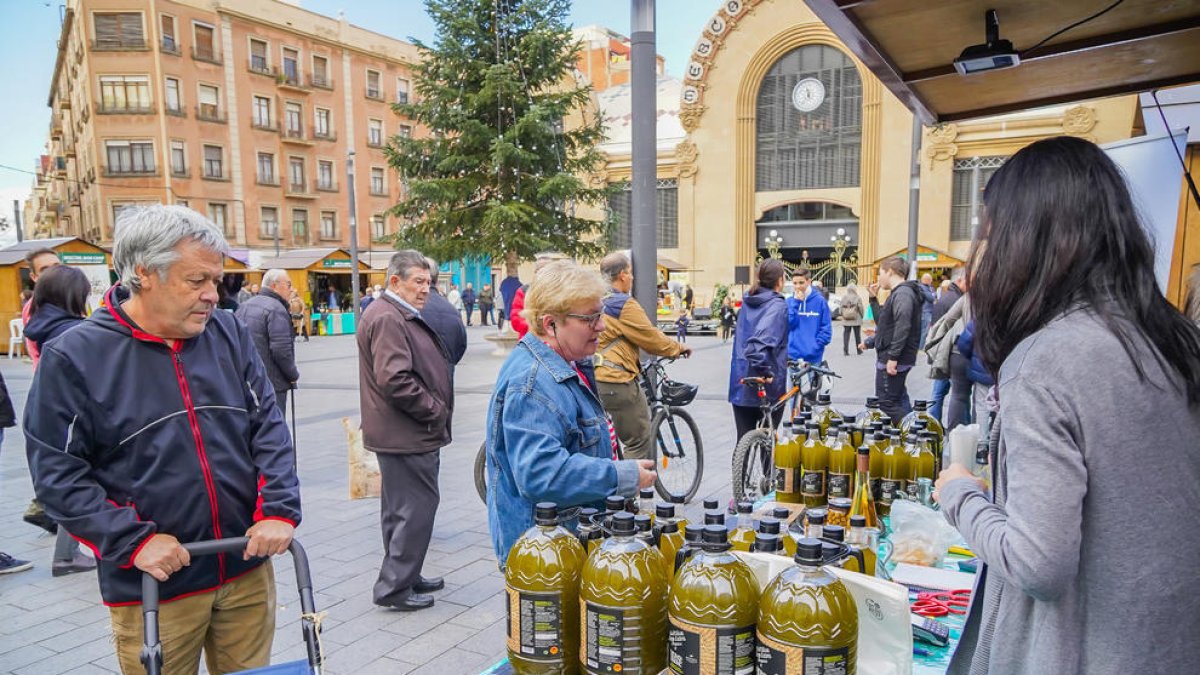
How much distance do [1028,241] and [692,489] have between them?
191 inches

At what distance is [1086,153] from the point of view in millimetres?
1405

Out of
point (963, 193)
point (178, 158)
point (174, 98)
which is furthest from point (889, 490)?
point (174, 98)

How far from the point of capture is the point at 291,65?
39.7 metres

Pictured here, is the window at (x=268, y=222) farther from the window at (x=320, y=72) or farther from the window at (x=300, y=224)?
the window at (x=320, y=72)

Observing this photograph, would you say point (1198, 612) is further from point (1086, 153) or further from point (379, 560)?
point (379, 560)

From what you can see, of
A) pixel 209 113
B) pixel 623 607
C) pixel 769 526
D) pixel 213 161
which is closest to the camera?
pixel 623 607

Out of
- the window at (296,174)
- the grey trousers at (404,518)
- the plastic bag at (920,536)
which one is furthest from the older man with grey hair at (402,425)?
the window at (296,174)

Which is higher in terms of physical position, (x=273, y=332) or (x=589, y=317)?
(x=589, y=317)

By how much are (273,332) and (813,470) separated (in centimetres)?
458

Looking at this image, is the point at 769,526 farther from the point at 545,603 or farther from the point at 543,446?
the point at 543,446

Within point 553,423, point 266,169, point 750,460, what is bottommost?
point 750,460

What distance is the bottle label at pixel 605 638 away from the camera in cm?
150

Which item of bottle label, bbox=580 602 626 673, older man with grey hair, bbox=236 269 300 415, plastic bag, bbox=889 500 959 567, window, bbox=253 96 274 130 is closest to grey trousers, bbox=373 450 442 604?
older man with grey hair, bbox=236 269 300 415

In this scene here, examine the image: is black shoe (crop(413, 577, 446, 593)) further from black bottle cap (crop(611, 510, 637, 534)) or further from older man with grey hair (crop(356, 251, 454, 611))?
black bottle cap (crop(611, 510, 637, 534))
